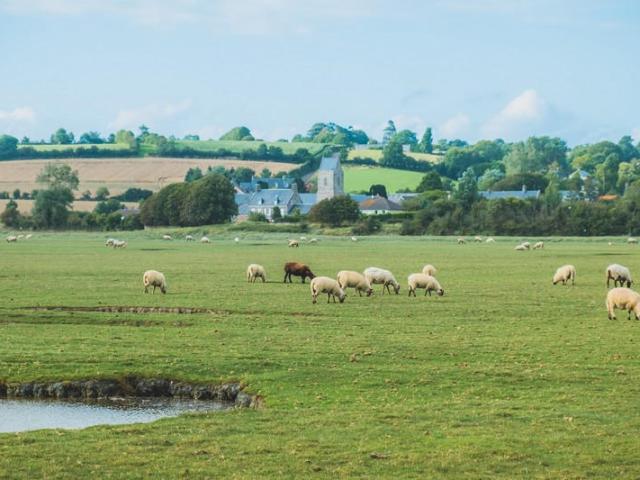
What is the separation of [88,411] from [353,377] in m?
4.91

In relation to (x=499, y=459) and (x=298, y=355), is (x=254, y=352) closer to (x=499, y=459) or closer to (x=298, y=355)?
(x=298, y=355)

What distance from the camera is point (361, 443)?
1659cm

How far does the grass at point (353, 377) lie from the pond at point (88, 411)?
118 centimetres

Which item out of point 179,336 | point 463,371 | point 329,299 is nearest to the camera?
point 463,371

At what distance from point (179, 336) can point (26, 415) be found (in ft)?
27.9

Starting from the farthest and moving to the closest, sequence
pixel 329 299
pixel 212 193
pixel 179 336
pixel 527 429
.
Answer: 1. pixel 212 193
2. pixel 329 299
3. pixel 179 336
4. pixel 527 429

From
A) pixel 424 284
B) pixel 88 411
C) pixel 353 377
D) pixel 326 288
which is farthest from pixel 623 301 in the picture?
pixel 88 411

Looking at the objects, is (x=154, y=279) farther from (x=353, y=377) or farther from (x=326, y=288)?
(x=353, y=377)

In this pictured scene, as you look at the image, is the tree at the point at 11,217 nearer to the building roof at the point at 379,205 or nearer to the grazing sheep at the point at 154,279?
the building roof at the point at 379,205

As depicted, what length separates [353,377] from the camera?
871 inches

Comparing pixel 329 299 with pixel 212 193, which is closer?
pixel 329 299

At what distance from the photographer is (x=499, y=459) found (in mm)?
15664

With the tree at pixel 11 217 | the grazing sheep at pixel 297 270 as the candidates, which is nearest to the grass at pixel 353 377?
the grazing sheep at pixel 297 270

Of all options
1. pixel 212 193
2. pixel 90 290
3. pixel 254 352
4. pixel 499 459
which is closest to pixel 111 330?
pixel 254 352
